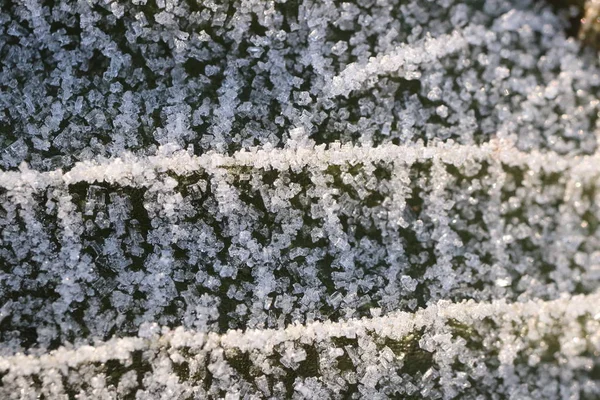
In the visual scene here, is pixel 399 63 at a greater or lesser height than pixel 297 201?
greater

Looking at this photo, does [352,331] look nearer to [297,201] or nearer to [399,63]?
[297,201]

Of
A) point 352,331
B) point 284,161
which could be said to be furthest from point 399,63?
point 352,331

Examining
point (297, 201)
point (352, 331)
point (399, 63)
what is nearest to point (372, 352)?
point (352, 331)

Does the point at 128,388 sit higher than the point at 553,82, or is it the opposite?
the point at 553,82

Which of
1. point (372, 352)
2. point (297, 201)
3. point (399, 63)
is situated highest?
point (399, 63)

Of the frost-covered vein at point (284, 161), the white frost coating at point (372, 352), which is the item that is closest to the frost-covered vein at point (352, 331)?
the white frost coating at point (372, 352)

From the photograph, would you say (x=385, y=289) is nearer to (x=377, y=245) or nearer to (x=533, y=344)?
(x=377, y=245)

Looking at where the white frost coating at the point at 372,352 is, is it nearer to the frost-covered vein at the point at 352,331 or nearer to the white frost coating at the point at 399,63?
the frost-covered vein at the point at 352,331

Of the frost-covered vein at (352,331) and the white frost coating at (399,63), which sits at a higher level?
the white frost coating at (399,63)

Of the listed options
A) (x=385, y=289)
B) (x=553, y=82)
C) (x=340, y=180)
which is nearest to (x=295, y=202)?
(x=340, y=180)
